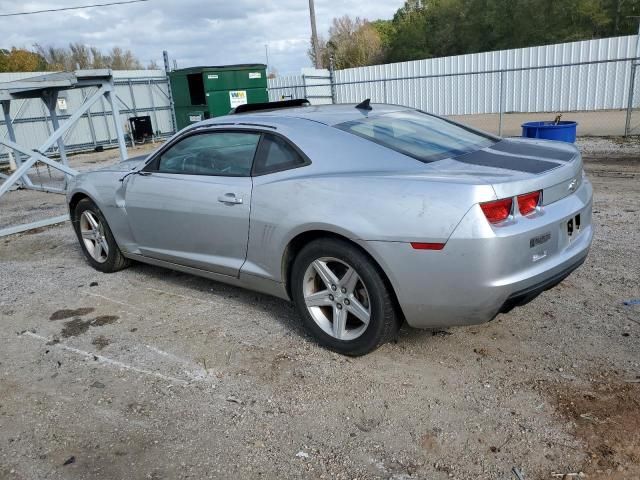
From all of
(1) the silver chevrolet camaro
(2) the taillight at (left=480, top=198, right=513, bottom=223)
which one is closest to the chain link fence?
(1) the silver chevrolet camaro

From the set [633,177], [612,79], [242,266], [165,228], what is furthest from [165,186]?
[612,79]

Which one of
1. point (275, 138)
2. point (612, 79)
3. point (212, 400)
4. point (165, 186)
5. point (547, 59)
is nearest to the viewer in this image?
point (212, 400)

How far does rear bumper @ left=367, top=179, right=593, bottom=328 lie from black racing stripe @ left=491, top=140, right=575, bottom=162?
43 centimetres

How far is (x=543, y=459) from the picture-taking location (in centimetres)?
246

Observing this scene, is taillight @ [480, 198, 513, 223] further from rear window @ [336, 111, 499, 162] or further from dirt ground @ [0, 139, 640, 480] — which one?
dirt ground @ [0, 139, 640, 480]

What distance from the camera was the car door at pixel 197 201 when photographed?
12.4 ft

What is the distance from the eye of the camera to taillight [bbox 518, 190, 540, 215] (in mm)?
2856

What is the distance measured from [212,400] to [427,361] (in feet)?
4.34

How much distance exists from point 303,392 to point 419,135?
1867 millimetres

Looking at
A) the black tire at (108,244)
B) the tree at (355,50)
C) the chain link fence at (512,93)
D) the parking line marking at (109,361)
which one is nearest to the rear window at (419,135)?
the parking line marking at (109,361)

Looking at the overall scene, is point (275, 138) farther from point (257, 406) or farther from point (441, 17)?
point (441, 17)

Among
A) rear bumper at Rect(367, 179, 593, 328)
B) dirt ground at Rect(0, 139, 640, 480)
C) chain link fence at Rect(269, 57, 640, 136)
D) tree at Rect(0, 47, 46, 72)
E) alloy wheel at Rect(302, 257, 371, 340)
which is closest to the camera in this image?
dirt ground at Rect(0, 139, 640, 480)

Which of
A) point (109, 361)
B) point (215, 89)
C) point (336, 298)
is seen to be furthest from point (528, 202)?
point (215, 89)

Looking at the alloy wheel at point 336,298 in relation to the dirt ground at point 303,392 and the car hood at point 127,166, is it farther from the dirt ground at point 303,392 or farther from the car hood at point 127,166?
the car hood at point 127,166
